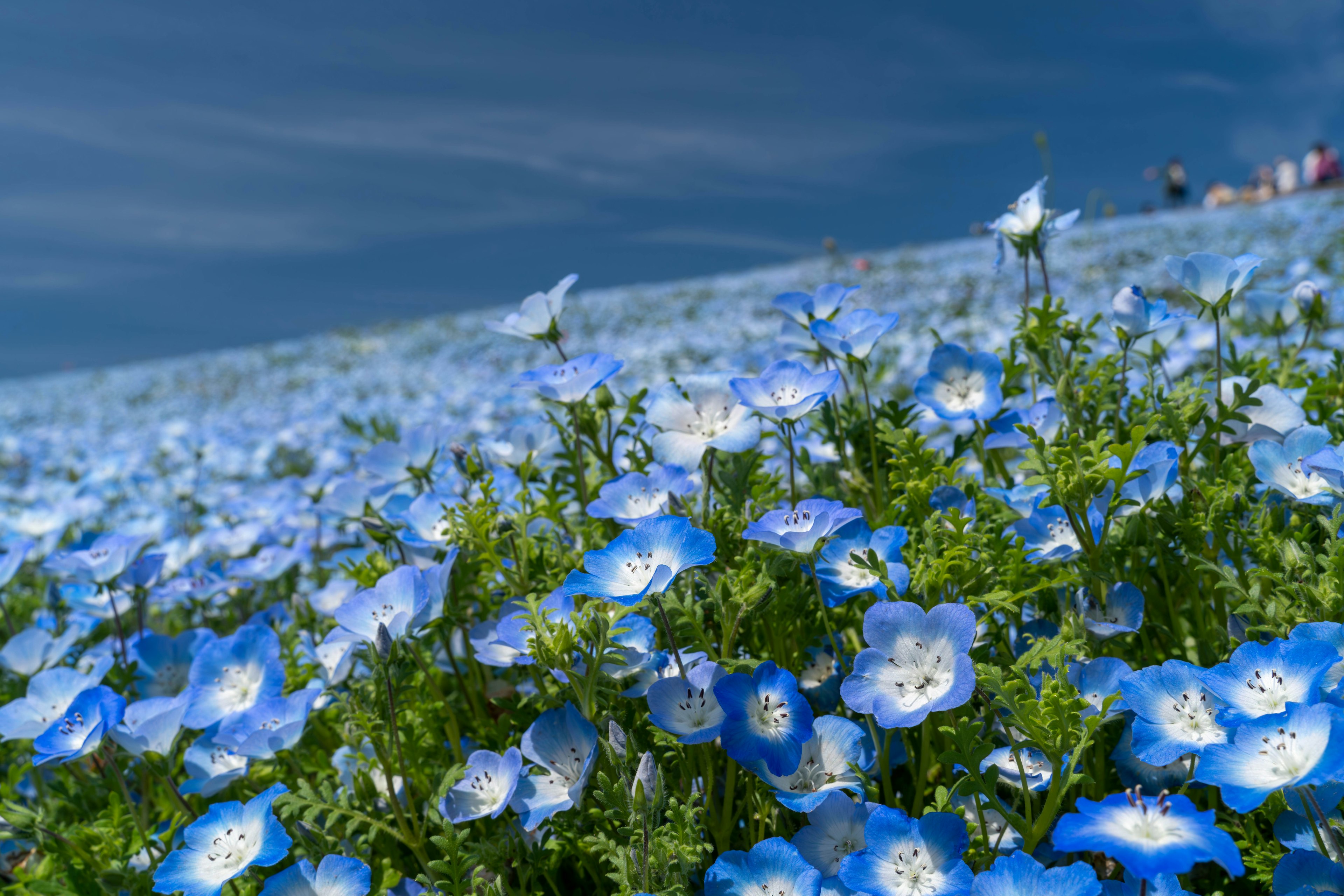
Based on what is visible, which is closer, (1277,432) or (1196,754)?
(1196,754)

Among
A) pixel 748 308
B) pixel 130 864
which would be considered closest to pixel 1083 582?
pixel 130 864

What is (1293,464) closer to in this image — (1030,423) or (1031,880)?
(1030,423)

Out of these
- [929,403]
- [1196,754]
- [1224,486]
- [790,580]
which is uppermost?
[929,403]

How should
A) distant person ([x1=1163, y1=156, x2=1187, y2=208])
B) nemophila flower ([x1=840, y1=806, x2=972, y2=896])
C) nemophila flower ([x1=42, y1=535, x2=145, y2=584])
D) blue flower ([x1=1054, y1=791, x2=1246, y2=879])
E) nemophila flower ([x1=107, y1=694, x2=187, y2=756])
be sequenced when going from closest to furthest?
1. blue flower ([x1=1054, y1=791, x2=1246, y2=879])
2. nemophila flower ([x1=840, y1=806, x2=972, y2=896])
3. nemophila flower ([x1=107, y1=694, x2=187, y2=756])
4. nemophila flower ([x1=42, y1=535, x2=145, y2=584])
5. distant person ([x1=1163, y1=156, x2=1187, y2=208])

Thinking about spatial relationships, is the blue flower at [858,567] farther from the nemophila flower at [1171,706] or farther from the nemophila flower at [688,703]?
the nemophila flower at [1171,706]

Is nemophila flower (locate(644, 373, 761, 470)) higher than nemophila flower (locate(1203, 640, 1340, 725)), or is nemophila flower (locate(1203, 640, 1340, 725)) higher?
nemophila flower (locate(644, 373, 761, 470))

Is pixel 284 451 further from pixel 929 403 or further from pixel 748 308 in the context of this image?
pixel 748 308

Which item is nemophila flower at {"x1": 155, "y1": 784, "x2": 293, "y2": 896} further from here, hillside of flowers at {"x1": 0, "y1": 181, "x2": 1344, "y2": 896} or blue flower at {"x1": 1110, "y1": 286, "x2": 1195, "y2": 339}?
blue flower at {"x1": 1110, "y1": 286, "x2": 1195, "y2": 339}

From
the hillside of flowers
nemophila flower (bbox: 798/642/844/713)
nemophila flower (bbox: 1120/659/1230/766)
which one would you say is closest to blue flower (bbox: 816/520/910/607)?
the hillside of flowers
